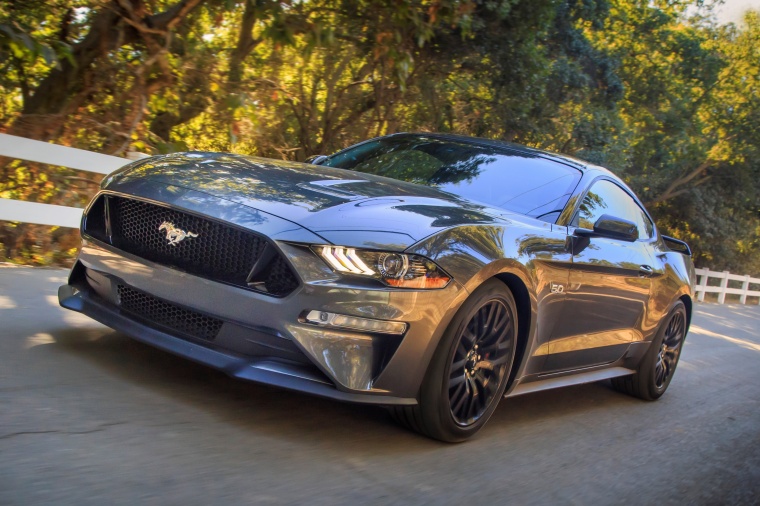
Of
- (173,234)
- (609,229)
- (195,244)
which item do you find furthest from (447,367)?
(609,229)

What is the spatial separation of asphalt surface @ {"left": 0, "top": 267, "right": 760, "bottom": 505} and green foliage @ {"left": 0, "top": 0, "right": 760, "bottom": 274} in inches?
174

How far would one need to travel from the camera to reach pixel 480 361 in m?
4.04

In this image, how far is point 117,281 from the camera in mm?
3900

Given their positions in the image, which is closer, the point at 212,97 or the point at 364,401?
the point at 364,401

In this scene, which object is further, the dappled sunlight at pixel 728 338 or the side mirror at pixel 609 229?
the dappled sunlight at pixel 728 338

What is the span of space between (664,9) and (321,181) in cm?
2736

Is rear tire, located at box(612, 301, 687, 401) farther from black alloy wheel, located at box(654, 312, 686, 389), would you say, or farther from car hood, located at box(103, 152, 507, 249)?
car hood, located at box(103, 152, 507, 249)

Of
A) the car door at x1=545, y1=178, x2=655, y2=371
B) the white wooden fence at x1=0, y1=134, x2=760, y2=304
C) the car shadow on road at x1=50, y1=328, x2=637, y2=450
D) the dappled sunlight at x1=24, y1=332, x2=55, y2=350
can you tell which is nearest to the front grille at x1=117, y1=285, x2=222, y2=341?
the car shadow on road at x1=50, y1=328, x2=637, y2=450

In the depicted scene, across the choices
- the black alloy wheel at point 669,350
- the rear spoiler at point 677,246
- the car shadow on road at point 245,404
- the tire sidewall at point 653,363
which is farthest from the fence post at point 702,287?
the car shadow on road at point 245,404

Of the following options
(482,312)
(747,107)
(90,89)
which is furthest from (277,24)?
(747,107)

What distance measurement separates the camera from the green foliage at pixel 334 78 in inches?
371

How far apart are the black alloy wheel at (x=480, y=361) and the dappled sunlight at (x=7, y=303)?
2.96 meters

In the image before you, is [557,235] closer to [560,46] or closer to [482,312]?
[482,312]

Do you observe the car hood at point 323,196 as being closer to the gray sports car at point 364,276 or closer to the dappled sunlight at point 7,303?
the gray sports car at point 364,276
